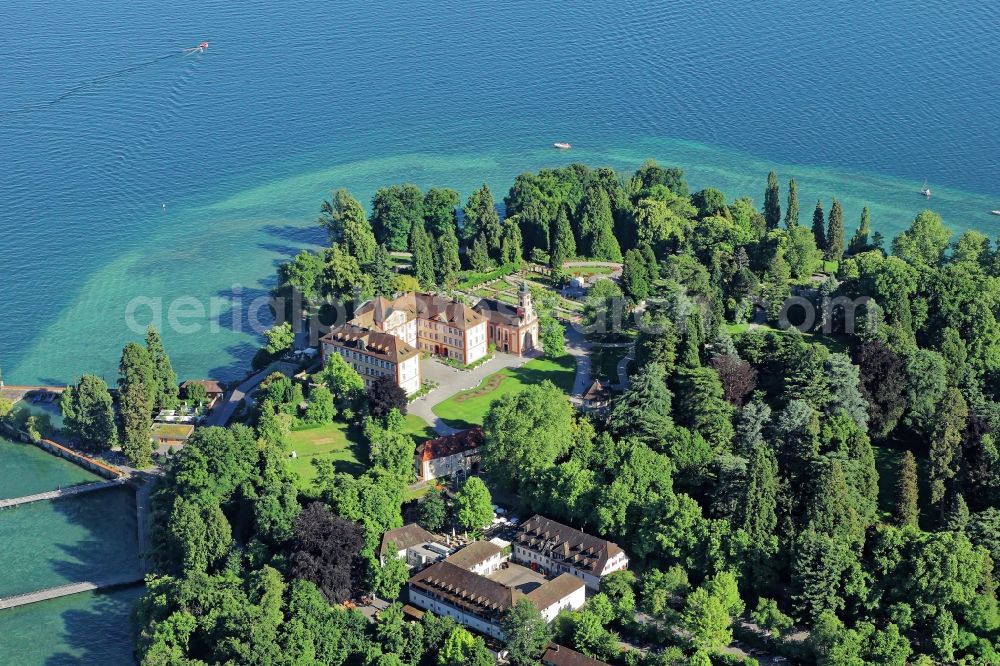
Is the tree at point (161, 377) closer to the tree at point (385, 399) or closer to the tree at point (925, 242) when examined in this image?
the tree at point (385, 399)

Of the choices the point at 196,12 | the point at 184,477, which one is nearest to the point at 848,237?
the point at 184,477

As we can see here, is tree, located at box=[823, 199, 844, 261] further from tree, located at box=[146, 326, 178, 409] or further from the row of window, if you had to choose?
tree, located at box=[146, 326, 178, 409]

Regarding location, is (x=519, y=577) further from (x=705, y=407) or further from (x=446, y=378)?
(x=446, y=378)

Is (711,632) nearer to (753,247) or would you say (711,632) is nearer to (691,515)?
(691,515)

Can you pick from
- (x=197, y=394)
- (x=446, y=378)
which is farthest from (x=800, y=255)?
(x=197, y=394)

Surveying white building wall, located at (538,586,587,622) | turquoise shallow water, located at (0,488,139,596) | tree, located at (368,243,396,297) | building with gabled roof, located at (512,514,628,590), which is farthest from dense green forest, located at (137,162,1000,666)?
turquoise shallow water, located at (0,488,139,596)

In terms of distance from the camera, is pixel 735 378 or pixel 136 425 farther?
pixel 136 425

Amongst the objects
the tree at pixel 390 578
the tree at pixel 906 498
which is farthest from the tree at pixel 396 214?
the tree at pixel 906 498
